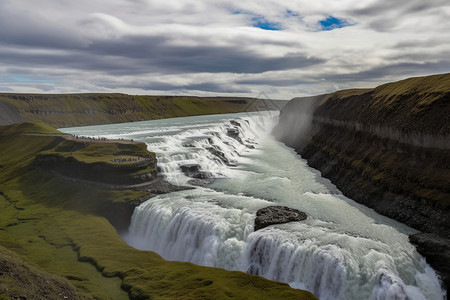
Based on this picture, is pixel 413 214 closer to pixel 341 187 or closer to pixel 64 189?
pixel 341 187

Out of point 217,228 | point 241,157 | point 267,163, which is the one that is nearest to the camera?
point 217,228

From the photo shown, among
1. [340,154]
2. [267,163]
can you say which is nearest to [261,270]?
[340,154]

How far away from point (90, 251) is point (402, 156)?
117ft

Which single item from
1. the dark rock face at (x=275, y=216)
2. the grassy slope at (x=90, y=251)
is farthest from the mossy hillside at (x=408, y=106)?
the grassy slope at (x=90, y=251)

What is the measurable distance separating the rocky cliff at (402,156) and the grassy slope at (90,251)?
1653cm

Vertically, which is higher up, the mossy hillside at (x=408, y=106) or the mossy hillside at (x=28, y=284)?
the mossy hillside at (x=408, y=106)

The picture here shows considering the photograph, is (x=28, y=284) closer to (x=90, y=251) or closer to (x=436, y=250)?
(x=90, y=251)

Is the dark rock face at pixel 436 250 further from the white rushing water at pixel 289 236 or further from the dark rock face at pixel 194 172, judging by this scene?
the dark rock face at pixel 194 172

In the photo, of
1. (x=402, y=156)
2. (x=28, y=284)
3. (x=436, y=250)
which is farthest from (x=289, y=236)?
(x=402, y=156)

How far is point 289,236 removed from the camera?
2922 centimetres

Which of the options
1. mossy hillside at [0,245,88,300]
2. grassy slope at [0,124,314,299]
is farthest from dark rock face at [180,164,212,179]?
mossy hillside at [0,245,88,300]

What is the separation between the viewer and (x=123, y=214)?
139ft

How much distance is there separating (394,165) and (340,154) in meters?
15.6

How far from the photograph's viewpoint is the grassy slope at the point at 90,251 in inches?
932
